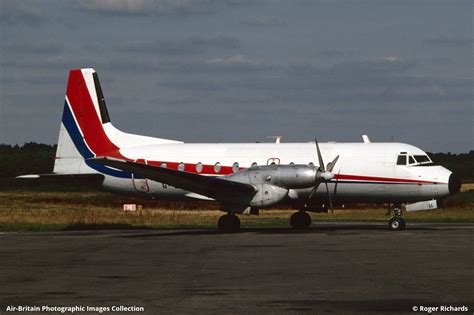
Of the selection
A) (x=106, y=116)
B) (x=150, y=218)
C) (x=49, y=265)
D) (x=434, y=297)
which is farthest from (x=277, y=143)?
(x=434, y=297)

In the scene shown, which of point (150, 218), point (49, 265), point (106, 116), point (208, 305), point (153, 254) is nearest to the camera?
point (208, 305)

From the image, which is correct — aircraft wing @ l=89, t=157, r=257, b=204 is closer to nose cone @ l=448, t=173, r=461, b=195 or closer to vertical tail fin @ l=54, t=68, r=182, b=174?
vertical tail fin @ l=54, t=68, r=182, b=174

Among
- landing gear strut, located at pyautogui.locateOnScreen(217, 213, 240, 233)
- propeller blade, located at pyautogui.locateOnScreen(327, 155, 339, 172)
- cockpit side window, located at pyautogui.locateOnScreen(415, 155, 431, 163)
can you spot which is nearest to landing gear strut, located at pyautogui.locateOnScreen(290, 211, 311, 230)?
landing gear strut, located at pyautogui.locateOnScreen(217, 213, 240, 233)

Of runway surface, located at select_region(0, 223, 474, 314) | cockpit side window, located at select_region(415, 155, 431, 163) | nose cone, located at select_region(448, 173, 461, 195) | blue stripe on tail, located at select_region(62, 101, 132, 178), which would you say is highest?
blue stripe on tail, located at select_region(62, 101, 132, 178)

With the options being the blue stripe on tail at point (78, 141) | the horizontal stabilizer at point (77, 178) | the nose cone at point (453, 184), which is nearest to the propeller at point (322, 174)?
the nose cone at point (453, 184)

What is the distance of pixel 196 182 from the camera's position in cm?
3045

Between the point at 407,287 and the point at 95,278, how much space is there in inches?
222

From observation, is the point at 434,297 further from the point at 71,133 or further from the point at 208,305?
the point at 71,133

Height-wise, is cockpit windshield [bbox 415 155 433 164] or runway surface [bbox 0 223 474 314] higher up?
cockpit windshield [bbox 415 155 433 164]

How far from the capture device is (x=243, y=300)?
1276 centimetres

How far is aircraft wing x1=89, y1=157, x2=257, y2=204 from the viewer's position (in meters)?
29.4

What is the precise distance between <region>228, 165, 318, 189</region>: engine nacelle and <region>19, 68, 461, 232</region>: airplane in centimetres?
3

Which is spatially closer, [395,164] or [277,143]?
[395,164]

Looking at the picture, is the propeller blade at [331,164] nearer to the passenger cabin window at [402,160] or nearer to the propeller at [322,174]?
the propeller at [322,174]
